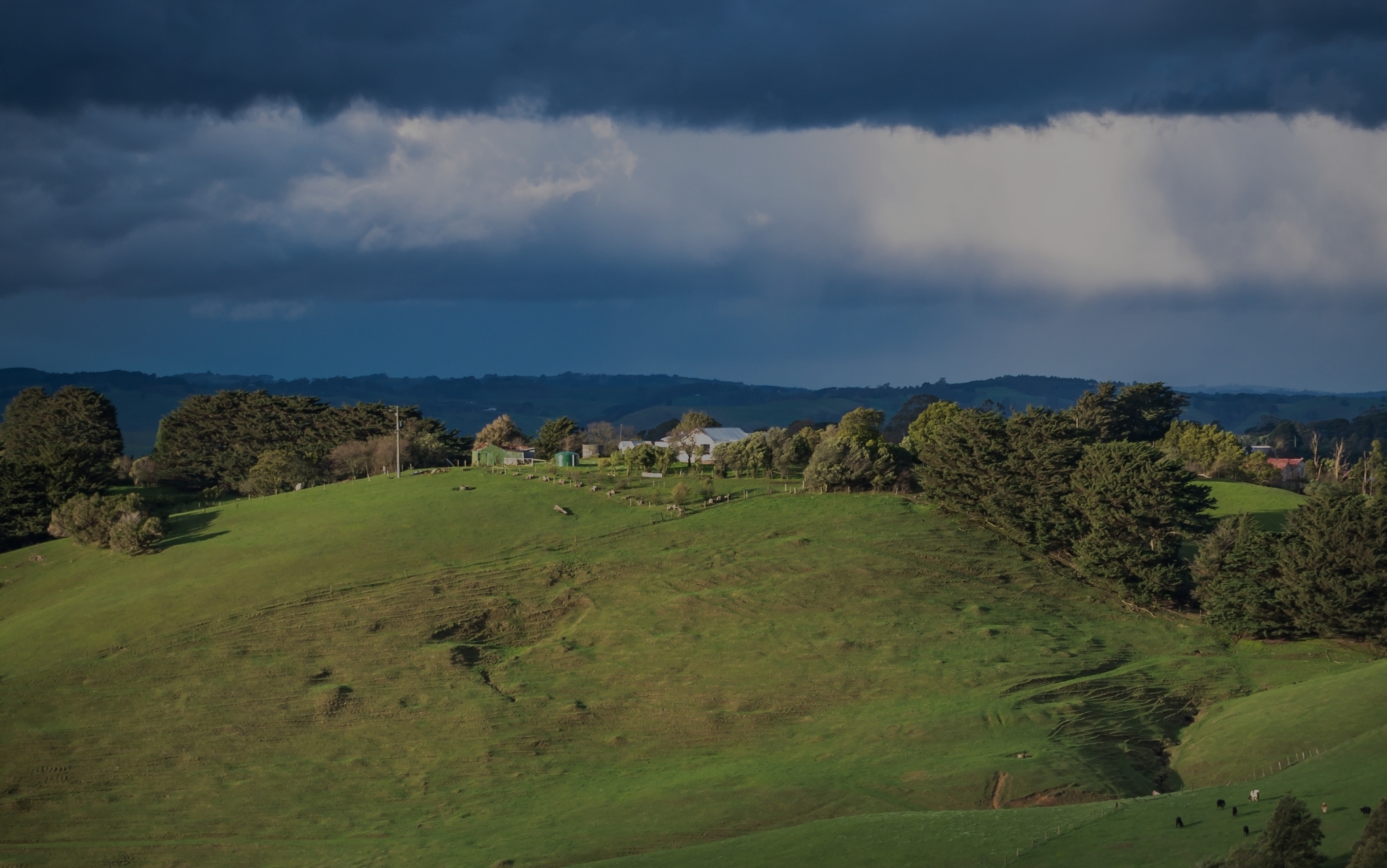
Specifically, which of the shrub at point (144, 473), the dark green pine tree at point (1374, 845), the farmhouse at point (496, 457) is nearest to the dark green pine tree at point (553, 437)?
the farmhouse at point (496, 457)

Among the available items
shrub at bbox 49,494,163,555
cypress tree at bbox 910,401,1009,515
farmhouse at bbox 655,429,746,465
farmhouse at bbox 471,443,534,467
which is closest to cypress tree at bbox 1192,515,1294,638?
cypress tree at bbox 910,401,1009,515

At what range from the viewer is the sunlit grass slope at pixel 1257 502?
10656cm

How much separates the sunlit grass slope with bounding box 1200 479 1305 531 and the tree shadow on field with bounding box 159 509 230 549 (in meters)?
92.1

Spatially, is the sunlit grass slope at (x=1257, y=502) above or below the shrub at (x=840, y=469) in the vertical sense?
below

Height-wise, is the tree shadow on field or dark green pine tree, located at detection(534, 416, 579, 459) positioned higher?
dark green pine tree, located at detection(534, 416, 579, 459)

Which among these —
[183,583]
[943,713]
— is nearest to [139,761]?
[183,583]

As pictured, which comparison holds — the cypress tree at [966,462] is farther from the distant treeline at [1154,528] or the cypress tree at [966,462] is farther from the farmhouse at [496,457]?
the farmhouse at [496,457]

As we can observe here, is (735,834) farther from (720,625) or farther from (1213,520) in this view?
(1213,520)

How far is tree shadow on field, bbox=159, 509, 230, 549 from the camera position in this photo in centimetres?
10040

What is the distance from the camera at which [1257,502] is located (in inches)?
4464

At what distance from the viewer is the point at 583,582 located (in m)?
84.0

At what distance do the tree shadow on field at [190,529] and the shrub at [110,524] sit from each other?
4.61ft

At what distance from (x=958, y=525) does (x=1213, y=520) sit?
20.4 meters

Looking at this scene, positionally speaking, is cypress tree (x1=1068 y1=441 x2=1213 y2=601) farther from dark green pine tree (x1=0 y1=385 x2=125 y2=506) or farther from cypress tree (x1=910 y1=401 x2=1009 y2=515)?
dark green pine tree (x1=0 y1=385 x2=125 y2=506)
